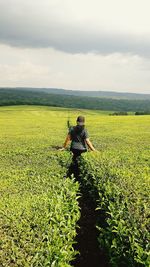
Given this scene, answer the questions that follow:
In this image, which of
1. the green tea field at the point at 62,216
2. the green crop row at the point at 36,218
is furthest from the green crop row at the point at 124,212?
the green crop row at the point at 36,218

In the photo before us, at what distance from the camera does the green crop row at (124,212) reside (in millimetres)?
7773

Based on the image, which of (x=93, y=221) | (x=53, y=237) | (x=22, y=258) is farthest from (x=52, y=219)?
(x=93, y=221)

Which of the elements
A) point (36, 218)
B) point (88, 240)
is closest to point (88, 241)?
point (88, 240)

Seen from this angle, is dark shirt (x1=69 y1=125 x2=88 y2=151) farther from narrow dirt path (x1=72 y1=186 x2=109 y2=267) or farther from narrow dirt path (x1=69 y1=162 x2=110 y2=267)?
narrow dirt path (x1=72 y1=186 x2=109 y2=267)

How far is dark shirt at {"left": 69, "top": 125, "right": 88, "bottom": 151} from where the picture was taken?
18172mm

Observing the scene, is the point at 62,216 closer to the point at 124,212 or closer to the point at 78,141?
the point at 124,212

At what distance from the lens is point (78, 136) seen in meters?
18.3

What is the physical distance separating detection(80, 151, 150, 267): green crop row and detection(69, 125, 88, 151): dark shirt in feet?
13.9

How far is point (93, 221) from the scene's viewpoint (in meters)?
13.6

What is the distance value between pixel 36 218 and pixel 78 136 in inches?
410

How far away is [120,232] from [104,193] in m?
2.69

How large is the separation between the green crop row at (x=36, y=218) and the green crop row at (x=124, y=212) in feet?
3.17

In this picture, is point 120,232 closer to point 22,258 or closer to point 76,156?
point 22,258

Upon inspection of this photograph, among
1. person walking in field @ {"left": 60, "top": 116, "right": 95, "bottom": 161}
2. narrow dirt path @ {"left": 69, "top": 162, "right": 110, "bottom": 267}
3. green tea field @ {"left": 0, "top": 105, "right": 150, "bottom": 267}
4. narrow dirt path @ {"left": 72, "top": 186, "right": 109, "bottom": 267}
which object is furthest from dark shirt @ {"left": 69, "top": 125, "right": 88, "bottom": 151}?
narrow dirt path @ {"left": 72, "top": 186, "right": 109, "bottom": 267}
